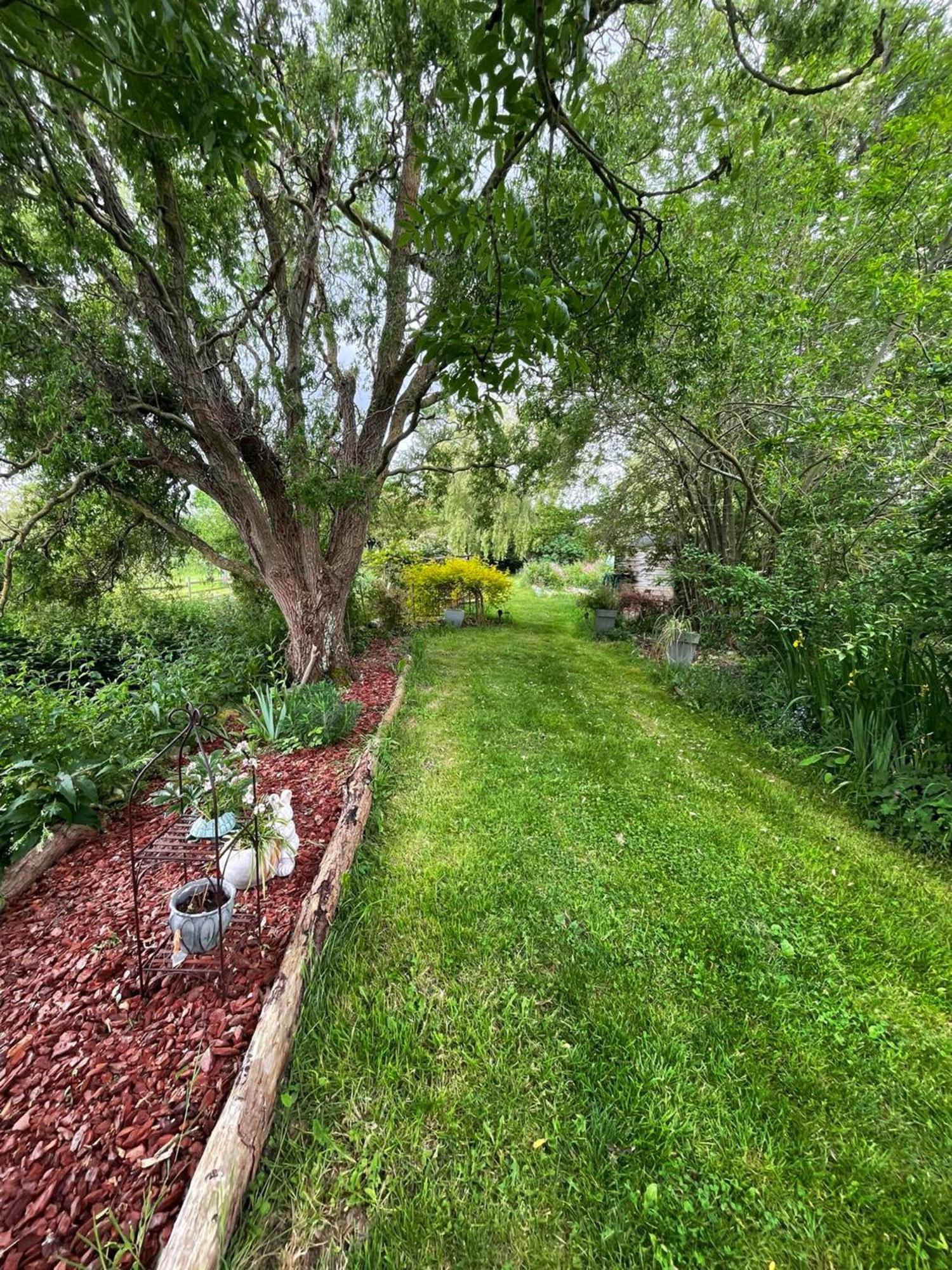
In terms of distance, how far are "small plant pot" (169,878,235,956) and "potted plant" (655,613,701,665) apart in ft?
17.1

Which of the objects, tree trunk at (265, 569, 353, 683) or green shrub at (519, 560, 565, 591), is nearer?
tree trunk at (265, 569, 353, 683)

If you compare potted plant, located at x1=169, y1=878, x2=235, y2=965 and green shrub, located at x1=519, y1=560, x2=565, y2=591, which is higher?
green shrub, located at x1=519, y1=560, x2=565, y2=591

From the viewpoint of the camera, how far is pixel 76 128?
7.73ft

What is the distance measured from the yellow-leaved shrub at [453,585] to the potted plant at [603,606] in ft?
5.93

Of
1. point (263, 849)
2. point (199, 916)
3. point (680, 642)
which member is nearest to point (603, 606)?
point (680, 642)

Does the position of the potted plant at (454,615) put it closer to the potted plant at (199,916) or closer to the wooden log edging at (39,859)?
the wooden log edging at (39,859)

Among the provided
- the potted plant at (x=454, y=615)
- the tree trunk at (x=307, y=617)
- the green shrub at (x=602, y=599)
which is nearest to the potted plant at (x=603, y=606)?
the green shrub at (x=602, y=599)

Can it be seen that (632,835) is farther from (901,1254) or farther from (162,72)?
(162,72)

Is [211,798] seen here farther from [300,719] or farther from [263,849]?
[300,719]

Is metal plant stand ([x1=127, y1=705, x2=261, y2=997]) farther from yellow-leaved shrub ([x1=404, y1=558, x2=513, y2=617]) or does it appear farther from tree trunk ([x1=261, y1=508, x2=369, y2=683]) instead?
yellow-leaved shrub ([x1=404, y1=558, x2=513, y2=617])

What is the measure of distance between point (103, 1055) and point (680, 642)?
237 inches

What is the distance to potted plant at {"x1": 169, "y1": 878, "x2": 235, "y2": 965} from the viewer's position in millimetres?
1549

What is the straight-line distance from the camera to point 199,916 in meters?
1.55

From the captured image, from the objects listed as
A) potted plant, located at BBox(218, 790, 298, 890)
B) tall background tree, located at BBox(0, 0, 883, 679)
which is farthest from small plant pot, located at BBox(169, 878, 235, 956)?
tall background tree, located at BBox(0, 0, 883, 679)
